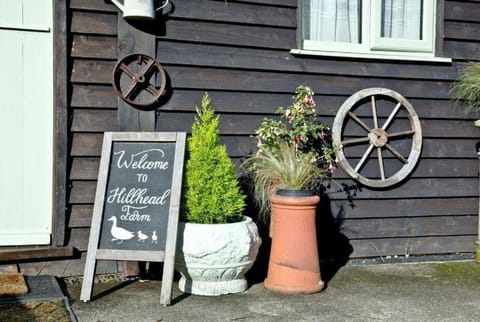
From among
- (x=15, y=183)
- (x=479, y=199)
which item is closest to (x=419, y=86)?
(x=479, y=199)

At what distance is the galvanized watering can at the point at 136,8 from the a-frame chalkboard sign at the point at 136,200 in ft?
2.26

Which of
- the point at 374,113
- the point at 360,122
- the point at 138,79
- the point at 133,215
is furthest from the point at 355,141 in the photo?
the point at 133,215

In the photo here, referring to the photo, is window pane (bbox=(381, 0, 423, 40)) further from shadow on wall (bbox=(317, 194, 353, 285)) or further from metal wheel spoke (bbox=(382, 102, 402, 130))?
shadow on wall (bbox=(317, 194, 353, 285))

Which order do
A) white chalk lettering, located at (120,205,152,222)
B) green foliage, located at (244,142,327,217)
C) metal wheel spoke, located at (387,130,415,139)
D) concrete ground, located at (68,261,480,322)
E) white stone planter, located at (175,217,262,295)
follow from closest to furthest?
concrete ground, located at (68,261,480,322) → white stone planter, located at (175,217,262,295) → white chalk lettering, located at (120,205,152,222) → green foliage, located at (244,142,327,217) → metal wheel spoke, located at (387,130,415,139)

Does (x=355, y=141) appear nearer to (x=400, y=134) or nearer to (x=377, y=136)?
(x=377, y=136)

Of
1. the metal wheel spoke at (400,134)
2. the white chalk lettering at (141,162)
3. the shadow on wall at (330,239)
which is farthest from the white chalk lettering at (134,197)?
the metal wheel spoke at (400,134)

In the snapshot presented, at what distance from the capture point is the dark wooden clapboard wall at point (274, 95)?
3355mm

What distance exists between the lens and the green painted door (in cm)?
328

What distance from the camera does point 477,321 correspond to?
2.77 m

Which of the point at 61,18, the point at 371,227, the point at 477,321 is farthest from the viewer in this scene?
the point at 371,227

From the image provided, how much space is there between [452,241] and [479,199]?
364mm

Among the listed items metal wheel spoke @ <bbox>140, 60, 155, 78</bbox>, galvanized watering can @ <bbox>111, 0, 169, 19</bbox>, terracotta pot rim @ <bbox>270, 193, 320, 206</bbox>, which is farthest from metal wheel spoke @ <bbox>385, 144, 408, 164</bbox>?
galvanized watering can @ <bbox>111, 0, 169, 19</bbox>

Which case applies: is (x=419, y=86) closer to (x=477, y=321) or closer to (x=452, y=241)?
(x=452, y=241)

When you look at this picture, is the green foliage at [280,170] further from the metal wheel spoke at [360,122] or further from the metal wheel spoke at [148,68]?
the metal wheel spoke at [148,68]
